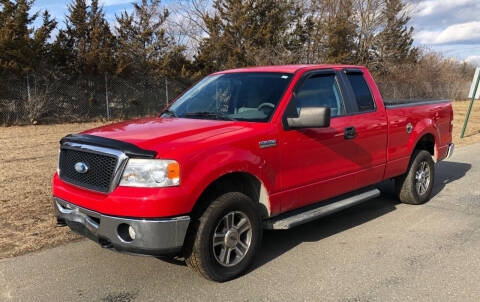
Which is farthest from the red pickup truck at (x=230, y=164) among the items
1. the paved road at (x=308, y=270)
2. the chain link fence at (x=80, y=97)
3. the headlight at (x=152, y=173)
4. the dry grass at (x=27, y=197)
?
the chain link fence at (x=80, y=97)

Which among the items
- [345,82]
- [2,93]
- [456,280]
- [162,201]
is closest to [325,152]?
[345,82]

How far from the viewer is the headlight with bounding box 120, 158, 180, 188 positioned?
11.1 ft

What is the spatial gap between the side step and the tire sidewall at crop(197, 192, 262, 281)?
21cm

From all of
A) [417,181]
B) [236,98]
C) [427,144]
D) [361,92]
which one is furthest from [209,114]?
[427,144]

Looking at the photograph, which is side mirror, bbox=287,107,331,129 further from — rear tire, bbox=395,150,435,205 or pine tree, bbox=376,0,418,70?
pine tree, bbox=376,0,418,70

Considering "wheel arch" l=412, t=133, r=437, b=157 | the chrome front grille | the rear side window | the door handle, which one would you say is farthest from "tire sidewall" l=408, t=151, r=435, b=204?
the chrome front grille

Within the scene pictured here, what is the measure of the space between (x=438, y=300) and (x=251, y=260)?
1606 millimetres

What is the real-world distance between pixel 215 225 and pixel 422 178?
4014 mm

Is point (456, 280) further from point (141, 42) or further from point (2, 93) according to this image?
point (141, 42)

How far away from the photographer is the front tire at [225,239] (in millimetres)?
3613

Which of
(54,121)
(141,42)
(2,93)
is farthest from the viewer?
(141,42)

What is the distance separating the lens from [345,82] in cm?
520

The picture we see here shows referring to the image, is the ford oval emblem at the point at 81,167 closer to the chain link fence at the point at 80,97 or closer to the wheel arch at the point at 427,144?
the wheel arch at the point at 427,144

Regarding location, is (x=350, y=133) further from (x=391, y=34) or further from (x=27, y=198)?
(x=391, y=34)
